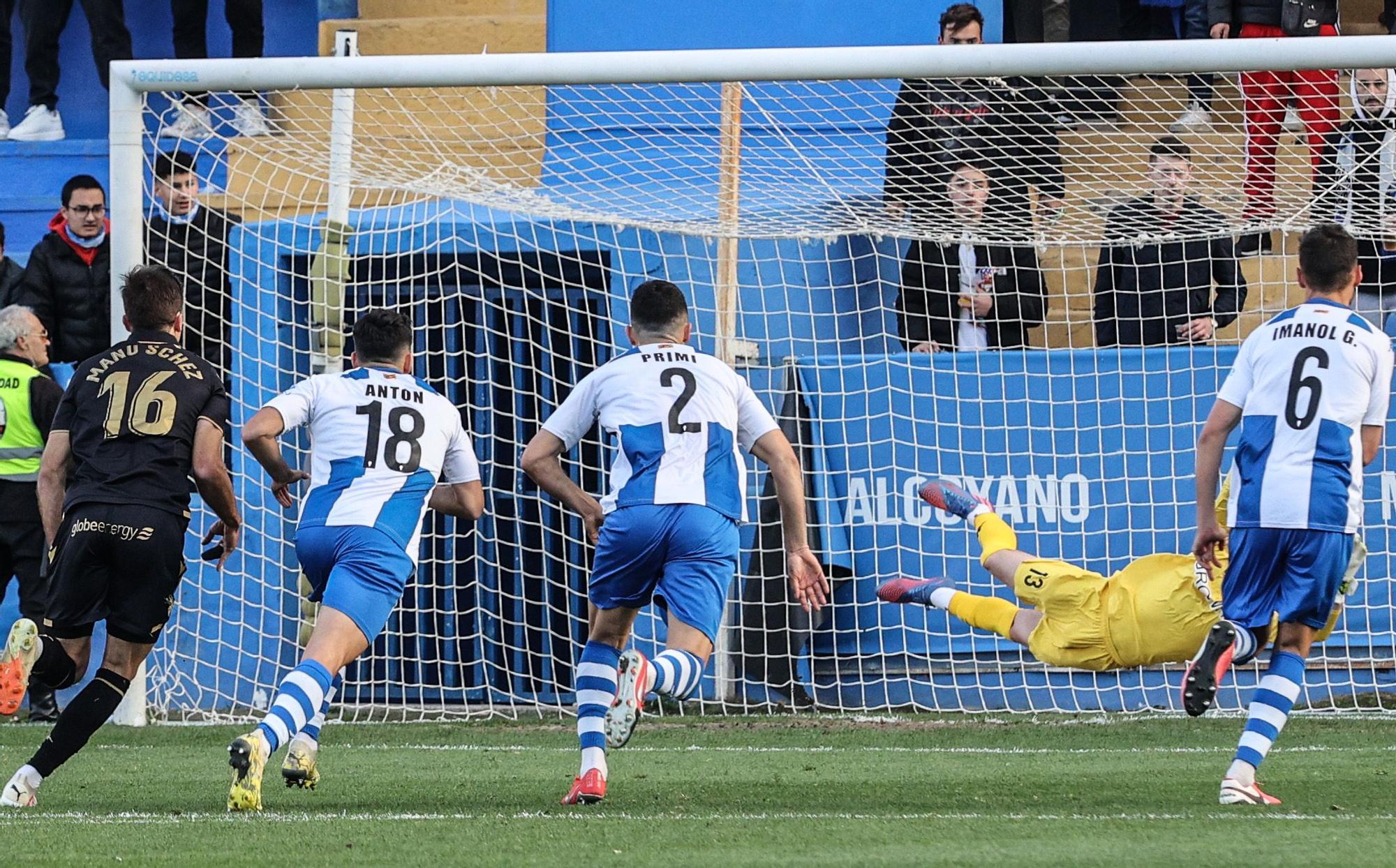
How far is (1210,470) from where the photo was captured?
5.72 meters

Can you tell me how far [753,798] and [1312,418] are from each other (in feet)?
7.11

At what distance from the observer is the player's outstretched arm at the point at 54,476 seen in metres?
6.36

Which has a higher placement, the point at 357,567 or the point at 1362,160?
the point at 1362,160

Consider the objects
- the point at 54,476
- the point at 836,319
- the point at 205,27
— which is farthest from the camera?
the point at 205,27

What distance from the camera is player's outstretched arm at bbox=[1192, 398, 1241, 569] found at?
5711mm

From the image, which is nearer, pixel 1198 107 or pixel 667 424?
pixel 667 424

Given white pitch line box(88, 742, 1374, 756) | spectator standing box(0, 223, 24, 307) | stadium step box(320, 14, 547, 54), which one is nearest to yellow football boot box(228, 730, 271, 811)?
white pitch line box(88, 742, 1374, 756)

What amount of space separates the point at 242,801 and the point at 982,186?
5843 millimetres

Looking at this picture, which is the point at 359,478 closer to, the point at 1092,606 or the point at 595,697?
the point at 595,697

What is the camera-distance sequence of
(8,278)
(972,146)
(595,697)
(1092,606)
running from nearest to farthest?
1. (595,697)
2. (1092,606)
3. (972,146)
4. (8,278)

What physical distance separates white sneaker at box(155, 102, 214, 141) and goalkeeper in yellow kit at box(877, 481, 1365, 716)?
4.52 m

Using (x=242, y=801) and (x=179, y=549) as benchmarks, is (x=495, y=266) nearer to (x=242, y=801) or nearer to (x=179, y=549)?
(x=179, y=549)

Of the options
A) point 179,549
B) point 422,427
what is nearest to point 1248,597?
point 422,427

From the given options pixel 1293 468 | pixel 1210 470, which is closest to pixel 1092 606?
pixel 1210 470
